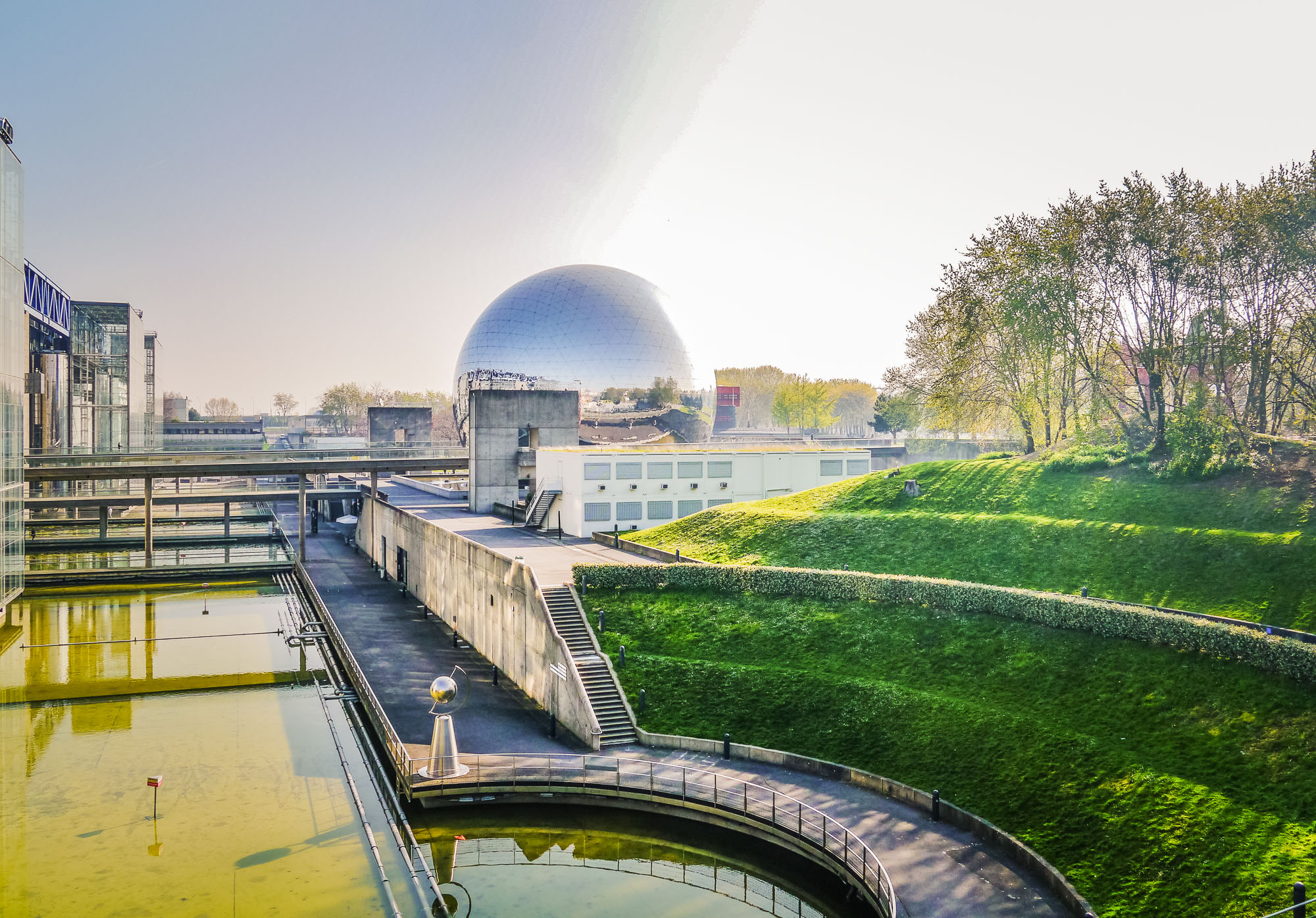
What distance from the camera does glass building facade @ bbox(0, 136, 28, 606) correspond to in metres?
39.7

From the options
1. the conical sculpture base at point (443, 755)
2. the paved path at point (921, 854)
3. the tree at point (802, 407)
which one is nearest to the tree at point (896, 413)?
the tree at point (802, 407)

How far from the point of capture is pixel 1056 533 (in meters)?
32.0

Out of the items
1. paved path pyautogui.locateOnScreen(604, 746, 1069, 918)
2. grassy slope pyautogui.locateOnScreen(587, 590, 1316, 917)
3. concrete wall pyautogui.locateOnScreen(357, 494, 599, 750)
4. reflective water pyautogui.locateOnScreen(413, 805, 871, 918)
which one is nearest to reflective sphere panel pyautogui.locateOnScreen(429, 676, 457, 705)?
reflective water pyautogui.locateOnScreen(413, 805, 871, 918)

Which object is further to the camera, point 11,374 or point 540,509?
point 540,509

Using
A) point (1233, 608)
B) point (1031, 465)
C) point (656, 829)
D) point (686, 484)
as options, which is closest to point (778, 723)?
point (656, 829)

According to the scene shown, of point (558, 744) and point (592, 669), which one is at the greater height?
point (592, 669)

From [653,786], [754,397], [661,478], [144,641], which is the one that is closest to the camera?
[653,786]

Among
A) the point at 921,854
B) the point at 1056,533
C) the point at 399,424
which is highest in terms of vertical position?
the point at 399,424

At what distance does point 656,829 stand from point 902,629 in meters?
10.2

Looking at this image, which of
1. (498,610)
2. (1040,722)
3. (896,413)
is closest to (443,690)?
(498,610)

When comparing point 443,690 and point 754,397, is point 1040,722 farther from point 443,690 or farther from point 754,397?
point 754,397

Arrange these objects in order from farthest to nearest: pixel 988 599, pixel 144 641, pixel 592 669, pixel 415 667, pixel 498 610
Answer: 1. pixel 144 641
2. pixel 498 610
3. pixel 415 667
4. pixel 592 669
5. pixel 988 599

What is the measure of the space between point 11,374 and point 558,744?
3217 cm

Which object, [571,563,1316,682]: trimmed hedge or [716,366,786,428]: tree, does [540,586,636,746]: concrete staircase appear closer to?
[571,563,1316,682]: trimmed hedge
